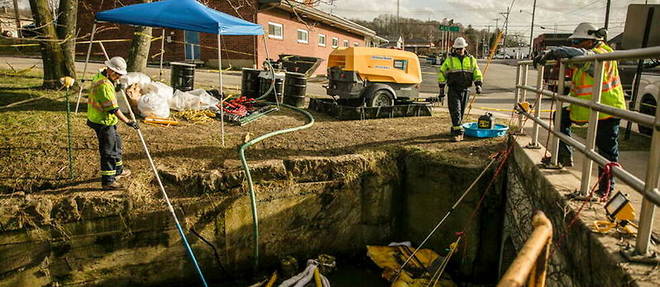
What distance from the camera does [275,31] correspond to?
69.8ft

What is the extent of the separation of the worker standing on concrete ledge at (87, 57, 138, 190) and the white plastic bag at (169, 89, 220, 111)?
3.35m

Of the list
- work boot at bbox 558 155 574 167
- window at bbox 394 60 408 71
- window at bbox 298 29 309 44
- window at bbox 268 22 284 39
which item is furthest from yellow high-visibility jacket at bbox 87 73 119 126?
window at bbox 298 29 309 44

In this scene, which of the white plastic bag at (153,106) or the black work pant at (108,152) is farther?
the white plastic bag at (153,106)

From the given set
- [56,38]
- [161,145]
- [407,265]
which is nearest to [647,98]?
[407,265]

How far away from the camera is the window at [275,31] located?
814 inches

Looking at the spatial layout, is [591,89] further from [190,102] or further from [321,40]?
[321,40]

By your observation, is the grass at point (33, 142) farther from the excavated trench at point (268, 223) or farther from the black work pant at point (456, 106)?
the black work pant at point (456, 106)

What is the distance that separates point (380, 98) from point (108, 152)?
19.7 ft

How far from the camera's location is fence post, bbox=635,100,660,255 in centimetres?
221

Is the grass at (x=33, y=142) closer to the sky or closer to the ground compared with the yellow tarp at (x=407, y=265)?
closer to the sky

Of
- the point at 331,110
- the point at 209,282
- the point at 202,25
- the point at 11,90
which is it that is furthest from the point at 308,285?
the point at 11,90

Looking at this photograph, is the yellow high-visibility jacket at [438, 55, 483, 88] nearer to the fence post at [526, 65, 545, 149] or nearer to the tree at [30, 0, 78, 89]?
the fence post at [526, 65, 545, 149]

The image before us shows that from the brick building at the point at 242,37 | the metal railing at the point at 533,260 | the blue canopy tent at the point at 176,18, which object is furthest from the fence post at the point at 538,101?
the brick building at the point at 242,37

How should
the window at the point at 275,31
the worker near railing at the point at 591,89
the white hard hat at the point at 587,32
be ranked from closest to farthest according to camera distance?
1. the worker near railing at the point at 591,89
2. the white hard hat at the point at 587,32
3. the window at the point at 275,31
